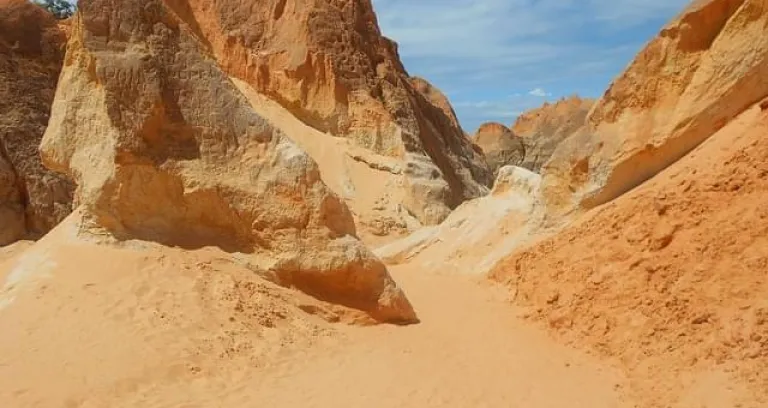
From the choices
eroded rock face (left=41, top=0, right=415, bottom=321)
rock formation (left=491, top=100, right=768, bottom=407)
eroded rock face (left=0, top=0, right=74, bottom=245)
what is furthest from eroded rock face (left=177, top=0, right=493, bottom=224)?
Answer: eroded rock face (left=41, top=0, right=415, bottom=321)

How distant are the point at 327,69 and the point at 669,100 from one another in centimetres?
1231

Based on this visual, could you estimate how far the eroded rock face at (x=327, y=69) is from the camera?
2053 cm

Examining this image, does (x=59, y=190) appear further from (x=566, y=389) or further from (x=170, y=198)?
(x=566, y=389)

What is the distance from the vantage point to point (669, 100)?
385 inches

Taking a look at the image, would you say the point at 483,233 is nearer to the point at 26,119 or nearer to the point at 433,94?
the point at 26,119

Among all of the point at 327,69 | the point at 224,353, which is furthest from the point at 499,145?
the point at 224,353

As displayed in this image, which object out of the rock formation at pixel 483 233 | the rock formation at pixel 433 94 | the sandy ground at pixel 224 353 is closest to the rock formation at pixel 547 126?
the rock formation at pixel 433 94

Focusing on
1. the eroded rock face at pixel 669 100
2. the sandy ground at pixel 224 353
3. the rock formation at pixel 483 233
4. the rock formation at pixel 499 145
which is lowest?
the sandy ground at pixel 224 353

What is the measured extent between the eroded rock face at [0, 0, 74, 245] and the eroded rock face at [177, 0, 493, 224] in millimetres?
5507

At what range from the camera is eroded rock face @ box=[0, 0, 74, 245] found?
50.4 ft

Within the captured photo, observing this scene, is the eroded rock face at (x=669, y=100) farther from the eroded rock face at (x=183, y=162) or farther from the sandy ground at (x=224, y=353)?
the eroded rock face at (x=183, y=162)

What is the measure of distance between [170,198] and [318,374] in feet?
7.92

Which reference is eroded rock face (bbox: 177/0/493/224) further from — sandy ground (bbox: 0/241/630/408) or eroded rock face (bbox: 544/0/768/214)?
sandy ground (bbox: 0/241/630/408)

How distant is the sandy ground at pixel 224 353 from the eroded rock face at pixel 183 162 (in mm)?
360
